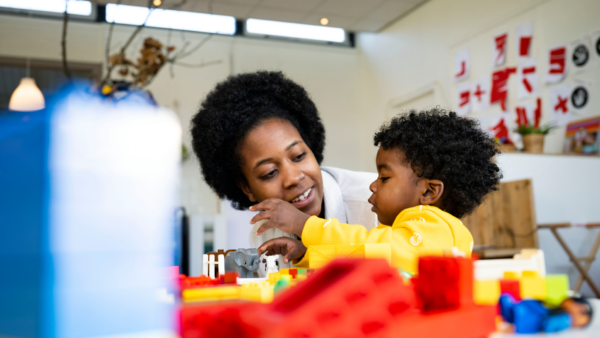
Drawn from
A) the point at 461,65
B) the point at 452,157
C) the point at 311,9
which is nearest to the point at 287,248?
the point at 452,157

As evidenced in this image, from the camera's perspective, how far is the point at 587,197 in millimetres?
2715

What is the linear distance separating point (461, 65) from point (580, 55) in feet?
3.70

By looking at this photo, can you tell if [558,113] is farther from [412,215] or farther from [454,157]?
[412,215]

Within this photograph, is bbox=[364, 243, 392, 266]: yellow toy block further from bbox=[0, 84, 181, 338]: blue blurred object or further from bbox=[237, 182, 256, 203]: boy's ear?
bbox=[237, 182, 256, 203]: boy's ear

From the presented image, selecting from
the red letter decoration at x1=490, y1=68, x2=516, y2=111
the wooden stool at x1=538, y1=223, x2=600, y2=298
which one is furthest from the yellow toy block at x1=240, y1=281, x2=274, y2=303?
the red letter decoration at x1=490, y1=68, x2=516, y2=111

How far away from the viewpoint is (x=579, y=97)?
3047mm

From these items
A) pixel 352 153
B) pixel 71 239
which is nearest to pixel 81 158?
pixel 71 239

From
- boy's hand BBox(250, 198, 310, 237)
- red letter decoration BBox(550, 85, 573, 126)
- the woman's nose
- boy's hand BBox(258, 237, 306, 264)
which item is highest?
red letter decoration BBox(550, 85, 573, 126)

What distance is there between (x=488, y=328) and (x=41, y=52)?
16.4 feet

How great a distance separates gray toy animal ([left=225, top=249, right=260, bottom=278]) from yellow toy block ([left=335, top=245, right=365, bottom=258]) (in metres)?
0.20

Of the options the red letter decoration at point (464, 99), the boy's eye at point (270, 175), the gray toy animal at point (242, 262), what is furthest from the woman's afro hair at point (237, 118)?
the red letter decoration at point (464, 99)

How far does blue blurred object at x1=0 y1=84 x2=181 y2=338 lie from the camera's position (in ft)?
0.46

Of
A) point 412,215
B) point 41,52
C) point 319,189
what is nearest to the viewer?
point 412,215

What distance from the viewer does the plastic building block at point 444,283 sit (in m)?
0.25
